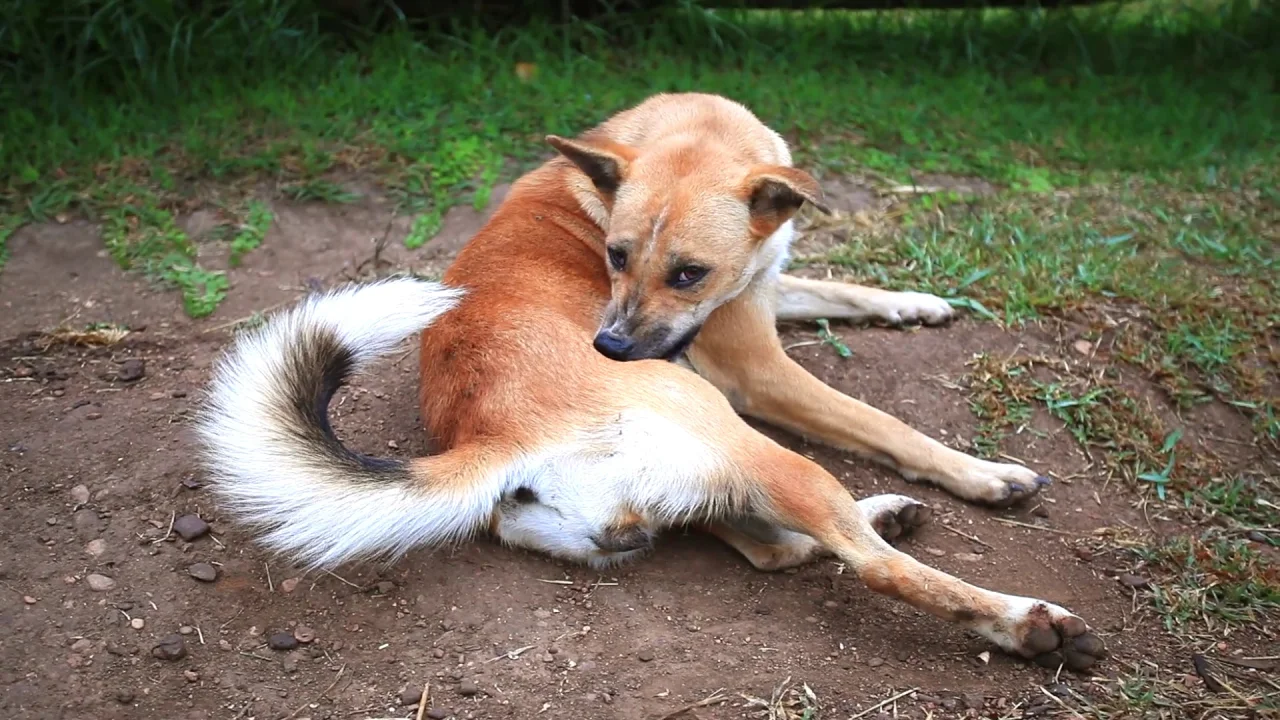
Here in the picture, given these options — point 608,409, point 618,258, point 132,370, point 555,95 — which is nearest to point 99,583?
point 132,370

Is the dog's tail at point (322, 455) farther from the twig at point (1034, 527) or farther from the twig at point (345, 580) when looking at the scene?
the twig at point (1034, 527)

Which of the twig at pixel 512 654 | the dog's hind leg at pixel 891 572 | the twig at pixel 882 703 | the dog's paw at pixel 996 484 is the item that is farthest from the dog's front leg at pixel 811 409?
the twig at pixel 512 654

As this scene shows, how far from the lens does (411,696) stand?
2645mm

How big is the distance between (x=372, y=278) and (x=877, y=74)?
3.19m

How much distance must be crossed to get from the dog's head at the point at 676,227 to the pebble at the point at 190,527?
1.22 metres

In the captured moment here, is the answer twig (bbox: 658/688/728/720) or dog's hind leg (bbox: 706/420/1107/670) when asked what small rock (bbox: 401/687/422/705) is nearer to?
twig (bbox: 658/688/728/720)

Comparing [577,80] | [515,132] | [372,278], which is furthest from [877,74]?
[372,278]

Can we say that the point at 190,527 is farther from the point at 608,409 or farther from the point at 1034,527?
the point at 1034,527

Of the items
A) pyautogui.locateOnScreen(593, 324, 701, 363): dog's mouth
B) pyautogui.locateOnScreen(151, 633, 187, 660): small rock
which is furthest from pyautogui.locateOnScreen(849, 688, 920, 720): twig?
pyautogui.locateOnScreen(151, 633, 187, 660): small rock

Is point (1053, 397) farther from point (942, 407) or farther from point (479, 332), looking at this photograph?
point (479, 332)

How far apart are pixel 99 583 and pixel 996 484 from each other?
8.40 feet

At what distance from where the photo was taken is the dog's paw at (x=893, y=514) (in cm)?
321

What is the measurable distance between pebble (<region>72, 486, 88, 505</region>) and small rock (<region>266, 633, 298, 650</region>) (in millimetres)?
802

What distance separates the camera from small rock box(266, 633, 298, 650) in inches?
109
